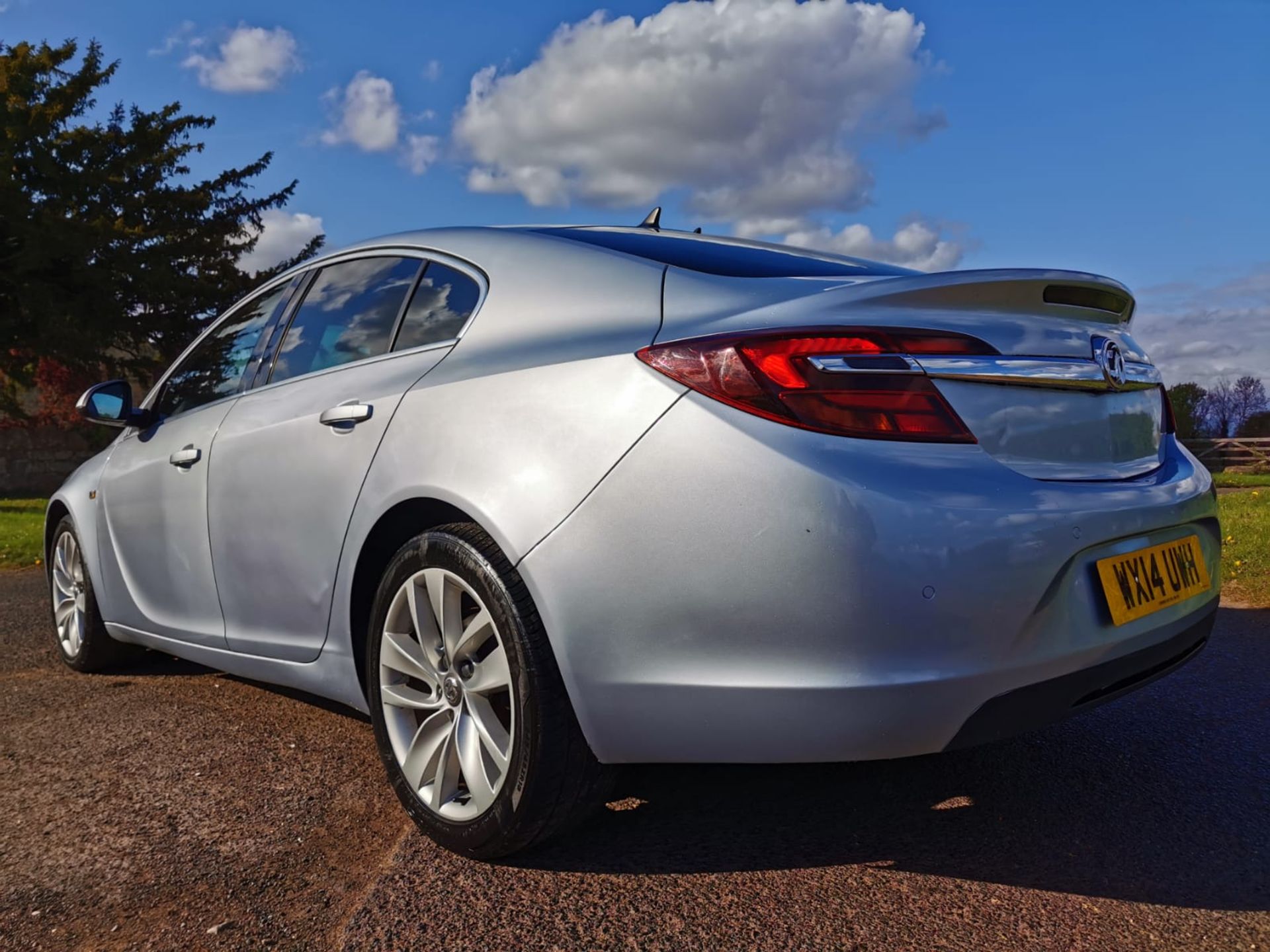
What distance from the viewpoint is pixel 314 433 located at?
294 cm

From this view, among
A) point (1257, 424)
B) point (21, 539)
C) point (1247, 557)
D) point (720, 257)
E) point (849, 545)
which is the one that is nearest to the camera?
point (849, 545)

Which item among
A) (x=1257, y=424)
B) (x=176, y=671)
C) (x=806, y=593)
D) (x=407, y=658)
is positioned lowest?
(x=1257, y=424)

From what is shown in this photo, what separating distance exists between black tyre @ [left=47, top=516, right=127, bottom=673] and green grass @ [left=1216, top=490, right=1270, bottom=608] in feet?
18.0

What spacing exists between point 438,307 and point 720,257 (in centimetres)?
76

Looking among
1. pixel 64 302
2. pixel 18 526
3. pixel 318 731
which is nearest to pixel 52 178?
pixel 64 302

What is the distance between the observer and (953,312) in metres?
2.21

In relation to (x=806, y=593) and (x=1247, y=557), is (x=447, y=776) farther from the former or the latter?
(x=1247, y=557)

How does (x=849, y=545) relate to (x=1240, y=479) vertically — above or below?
above

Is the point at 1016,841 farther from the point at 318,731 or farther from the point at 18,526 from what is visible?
the point at 18,526

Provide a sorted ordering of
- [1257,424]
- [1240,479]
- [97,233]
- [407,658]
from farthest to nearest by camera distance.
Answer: [1257,424]
[1240,479]
[97,233]
[407,658]

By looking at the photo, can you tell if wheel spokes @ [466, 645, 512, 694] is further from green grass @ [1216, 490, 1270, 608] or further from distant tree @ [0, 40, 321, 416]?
distant tree @ [0, 40, 321, 416]

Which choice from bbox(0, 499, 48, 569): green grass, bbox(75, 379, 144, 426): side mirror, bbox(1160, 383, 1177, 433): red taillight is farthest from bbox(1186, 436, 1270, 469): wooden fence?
bbox(75, 379, 144, 426): side mirror

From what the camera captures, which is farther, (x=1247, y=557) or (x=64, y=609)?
(x=1247, y=557)

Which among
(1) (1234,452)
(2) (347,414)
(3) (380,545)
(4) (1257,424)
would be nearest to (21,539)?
(2) (347,414)
